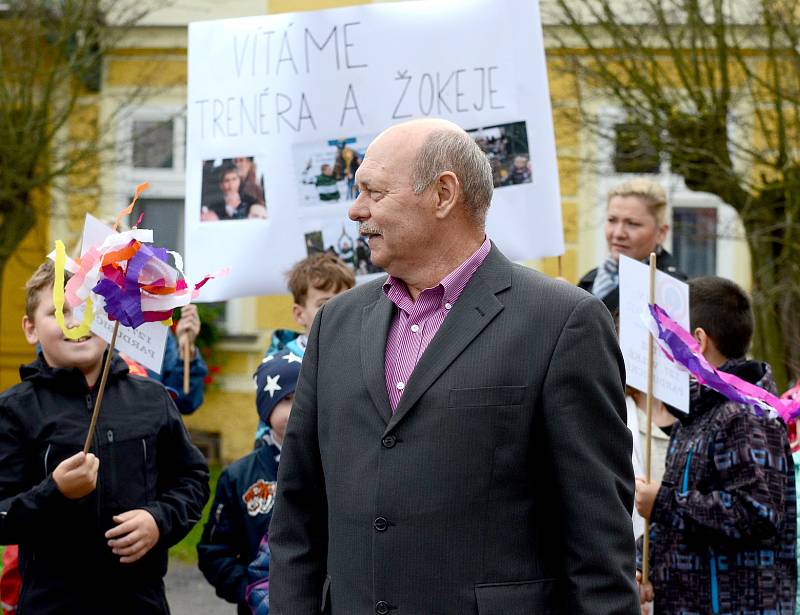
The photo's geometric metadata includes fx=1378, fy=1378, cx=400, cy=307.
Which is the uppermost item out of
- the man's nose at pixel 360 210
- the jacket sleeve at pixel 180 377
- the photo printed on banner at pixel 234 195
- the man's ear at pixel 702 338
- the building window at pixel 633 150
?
the building window at pixel 633 150

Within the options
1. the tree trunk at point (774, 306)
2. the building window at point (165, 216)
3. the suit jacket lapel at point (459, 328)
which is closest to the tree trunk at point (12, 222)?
the building window at point (165, 216)

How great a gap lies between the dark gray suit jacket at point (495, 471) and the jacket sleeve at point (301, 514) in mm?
136

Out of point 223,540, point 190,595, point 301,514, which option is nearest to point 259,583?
point 223,540

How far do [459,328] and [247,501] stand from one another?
76.2 inches

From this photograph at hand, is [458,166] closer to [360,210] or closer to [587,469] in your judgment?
[360,210]

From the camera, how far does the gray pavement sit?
7.96 m

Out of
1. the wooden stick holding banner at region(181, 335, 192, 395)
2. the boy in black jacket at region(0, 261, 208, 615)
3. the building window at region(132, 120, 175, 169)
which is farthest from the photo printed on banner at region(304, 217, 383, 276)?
the building window at region(132, 120, 175, 169)

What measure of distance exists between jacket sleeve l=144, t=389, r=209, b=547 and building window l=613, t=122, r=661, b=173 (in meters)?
6.10

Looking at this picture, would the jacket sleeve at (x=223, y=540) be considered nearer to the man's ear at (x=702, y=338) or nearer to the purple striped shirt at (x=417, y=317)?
the man's ear at (x=702, y=338)

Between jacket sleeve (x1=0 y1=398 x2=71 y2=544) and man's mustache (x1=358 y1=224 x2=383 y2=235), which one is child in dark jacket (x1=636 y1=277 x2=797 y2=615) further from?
jacket sleeve (x1=0 y1=398 x2=71 y2=544)

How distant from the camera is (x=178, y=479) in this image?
4.43 meters

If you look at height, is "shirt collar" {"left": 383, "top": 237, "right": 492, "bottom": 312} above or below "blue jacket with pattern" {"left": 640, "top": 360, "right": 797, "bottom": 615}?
above

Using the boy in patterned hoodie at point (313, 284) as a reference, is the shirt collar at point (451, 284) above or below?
below

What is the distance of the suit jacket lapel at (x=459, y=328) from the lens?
2916 millimetres
